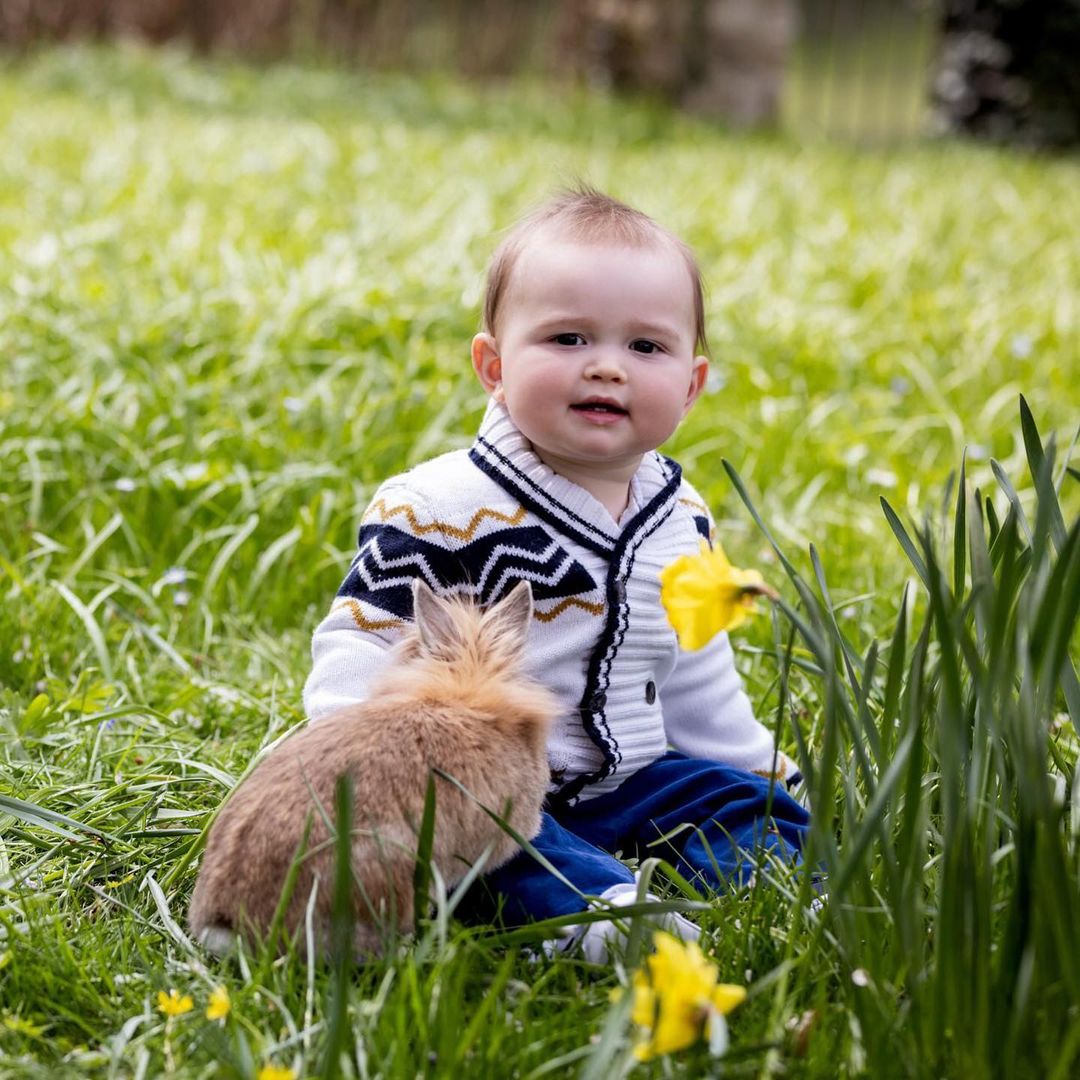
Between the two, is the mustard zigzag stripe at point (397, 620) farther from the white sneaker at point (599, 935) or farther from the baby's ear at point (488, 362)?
the white sneaker at point (599, 935)

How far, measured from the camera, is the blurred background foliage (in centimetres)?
1185

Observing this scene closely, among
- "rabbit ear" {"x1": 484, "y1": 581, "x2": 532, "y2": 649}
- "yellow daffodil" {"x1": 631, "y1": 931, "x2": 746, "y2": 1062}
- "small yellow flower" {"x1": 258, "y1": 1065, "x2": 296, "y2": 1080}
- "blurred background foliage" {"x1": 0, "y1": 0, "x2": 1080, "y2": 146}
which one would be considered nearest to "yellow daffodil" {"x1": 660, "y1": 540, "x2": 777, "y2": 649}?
"yellow daffodil" {"x1": 631, "y1": 931, "x2": 746, "y2": 1062}

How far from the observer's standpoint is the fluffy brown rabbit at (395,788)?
155 cm

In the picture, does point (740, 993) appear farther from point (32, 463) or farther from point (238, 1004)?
point (32, 463)

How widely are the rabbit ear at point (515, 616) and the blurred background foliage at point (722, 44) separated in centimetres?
1065

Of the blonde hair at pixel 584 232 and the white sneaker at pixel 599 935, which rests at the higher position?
the blonde hair at pixel 584 232

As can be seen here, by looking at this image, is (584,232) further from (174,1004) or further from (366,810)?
(174,1004)

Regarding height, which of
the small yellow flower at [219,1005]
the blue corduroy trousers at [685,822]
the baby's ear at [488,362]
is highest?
the baby's ear at [488,362]

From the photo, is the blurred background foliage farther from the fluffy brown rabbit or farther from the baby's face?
the fluffy brown rabbit

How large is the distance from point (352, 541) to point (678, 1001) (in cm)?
200

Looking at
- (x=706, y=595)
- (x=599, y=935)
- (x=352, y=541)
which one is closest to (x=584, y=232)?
(x=706, y=595)

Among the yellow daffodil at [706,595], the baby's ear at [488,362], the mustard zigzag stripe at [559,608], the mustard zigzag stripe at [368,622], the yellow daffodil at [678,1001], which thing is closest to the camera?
the yellow daffodil at [678,1001]

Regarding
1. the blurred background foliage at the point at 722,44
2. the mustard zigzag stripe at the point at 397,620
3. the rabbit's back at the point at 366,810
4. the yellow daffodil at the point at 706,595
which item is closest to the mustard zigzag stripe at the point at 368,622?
the mustard zigzag stripe at the point at 397,620

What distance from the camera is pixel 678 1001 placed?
1.24 meters
